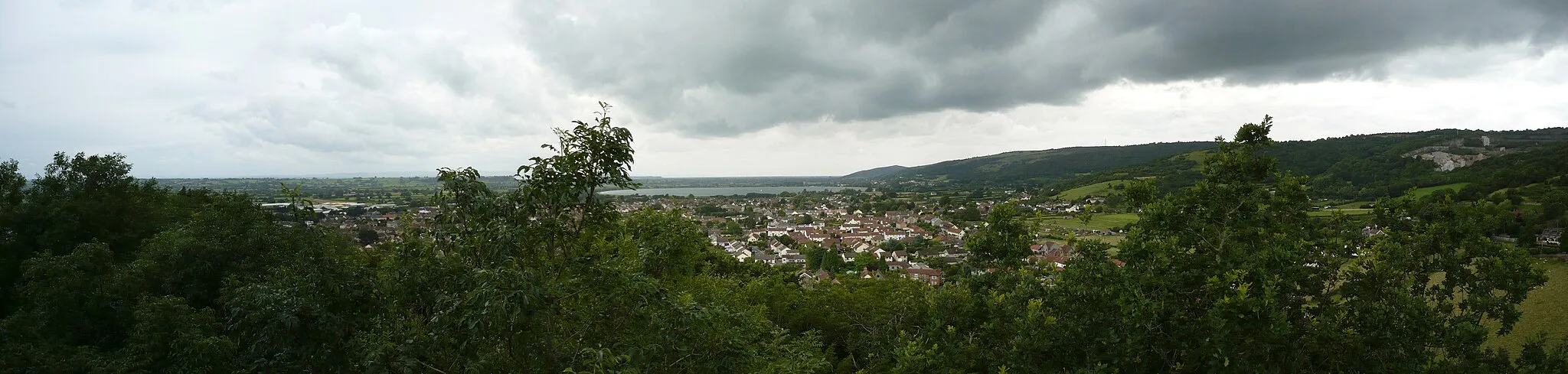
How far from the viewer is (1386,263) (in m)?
6.61

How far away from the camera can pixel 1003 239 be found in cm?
773

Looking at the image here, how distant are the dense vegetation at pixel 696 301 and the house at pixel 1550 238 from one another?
25.2 meters

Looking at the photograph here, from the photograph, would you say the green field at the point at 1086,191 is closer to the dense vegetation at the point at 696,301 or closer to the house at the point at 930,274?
the house at the point at 930,274

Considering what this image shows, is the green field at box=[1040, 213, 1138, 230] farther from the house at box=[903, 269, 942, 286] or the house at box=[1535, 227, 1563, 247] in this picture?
the house at box=[1535, 227, 1563, 247]

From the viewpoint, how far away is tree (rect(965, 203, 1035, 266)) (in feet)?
25.2

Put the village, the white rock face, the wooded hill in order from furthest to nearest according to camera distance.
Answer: the white rock face, the wooded hill, the village

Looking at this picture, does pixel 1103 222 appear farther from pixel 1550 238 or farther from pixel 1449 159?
pixel 1449 159

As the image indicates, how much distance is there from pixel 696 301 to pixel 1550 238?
3725 centimetres

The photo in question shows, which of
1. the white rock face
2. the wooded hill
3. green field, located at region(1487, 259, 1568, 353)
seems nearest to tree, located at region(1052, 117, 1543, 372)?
green field, located at region(1487, 259, 1568, 353)

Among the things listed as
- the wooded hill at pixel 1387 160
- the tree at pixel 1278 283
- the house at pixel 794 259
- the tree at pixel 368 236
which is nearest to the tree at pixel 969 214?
the wooded hill at pixel 1387 160

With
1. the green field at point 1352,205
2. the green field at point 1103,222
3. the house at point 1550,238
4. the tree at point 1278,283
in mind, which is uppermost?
the tree at point 1278,283

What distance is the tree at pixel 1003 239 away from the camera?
7695mm

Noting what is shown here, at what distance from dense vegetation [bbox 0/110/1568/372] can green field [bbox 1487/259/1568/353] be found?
43.0ft

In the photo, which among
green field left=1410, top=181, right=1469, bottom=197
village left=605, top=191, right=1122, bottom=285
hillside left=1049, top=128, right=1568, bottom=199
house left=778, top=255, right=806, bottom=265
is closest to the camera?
green field left=1410, top=181, right=1469, bottom=197
